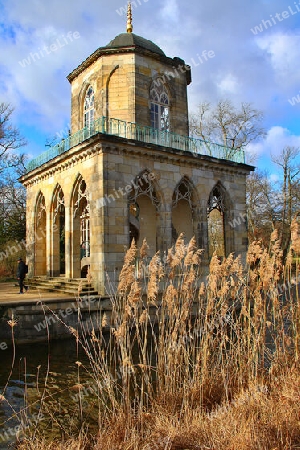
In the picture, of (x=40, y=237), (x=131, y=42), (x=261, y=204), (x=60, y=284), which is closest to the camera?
(x=60, y=284)

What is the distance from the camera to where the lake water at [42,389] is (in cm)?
495

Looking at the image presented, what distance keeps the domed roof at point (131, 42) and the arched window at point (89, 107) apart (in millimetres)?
2032

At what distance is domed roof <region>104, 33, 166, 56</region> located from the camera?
604 inches

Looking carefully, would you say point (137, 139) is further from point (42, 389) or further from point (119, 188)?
point (42, 389)

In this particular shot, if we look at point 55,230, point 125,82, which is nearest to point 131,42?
point 125,82

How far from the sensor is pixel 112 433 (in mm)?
3652

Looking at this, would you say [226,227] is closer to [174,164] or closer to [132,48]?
[174,164]

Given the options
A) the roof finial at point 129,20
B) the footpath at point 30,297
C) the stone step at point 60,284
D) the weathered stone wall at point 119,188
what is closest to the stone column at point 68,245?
the weathered stone wall at point 119,188

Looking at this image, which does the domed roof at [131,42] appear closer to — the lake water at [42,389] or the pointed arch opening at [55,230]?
the pointed arch opening at [55,230]

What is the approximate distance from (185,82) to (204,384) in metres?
15.4

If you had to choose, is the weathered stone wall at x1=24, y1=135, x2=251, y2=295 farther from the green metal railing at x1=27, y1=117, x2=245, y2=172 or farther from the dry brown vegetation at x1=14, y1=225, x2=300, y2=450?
the dry brown vegetation at x1=14, y1=225, x2=300, y2=450

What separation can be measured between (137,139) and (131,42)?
485 centimetres

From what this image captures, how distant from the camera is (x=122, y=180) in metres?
12.8

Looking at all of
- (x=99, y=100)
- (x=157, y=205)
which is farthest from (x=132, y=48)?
(x=157, y=205)
